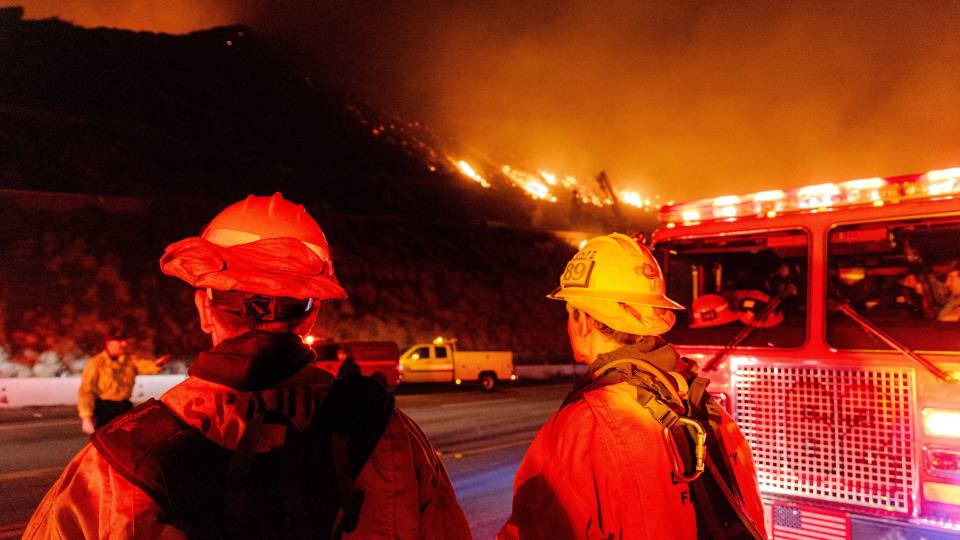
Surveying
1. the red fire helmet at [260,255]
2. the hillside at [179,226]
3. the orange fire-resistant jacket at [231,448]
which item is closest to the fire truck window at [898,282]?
the orange fire-resistant jacket at [231,448]

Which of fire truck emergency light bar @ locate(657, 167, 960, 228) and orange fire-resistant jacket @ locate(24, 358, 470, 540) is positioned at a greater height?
fire truck emergency light bar @ locate(657, 167, 960, 228)

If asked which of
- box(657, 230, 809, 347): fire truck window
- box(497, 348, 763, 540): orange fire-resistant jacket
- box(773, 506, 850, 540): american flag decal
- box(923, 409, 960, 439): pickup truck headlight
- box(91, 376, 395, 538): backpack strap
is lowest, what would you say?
box(773, 506, 850, 540): american flag decal

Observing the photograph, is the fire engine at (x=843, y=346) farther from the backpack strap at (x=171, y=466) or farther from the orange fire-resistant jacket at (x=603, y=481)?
the backpack strap at (x=171, y=466)

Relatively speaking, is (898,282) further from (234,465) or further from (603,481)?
(234,465)

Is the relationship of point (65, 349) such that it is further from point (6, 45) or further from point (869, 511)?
point (6, 45)

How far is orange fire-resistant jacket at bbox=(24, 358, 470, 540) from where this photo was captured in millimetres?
1319

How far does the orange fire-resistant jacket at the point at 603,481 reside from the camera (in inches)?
78.1

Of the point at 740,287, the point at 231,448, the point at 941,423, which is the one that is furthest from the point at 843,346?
the point at 231,448

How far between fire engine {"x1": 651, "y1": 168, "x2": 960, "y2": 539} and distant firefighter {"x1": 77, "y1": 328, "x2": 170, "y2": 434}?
20.1 ft

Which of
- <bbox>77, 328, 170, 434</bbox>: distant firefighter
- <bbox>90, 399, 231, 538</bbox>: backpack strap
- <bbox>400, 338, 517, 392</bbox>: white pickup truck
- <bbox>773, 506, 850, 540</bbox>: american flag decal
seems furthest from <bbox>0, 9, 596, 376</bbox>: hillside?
<bbox>90, 399, 231, 538</bbox>: backpack strap

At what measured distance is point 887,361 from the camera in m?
4.06

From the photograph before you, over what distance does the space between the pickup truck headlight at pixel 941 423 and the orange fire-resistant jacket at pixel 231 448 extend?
11.0 ft

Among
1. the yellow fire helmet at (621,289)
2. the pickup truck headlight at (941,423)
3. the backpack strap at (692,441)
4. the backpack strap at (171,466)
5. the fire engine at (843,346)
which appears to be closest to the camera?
the backpack strap at (171,466)

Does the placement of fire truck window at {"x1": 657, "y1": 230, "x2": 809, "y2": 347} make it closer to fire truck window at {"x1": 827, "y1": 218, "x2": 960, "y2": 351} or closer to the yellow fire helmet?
fire truck window at {"x1": 827, "y1": 218, "x2": 960, "y2": 351}
